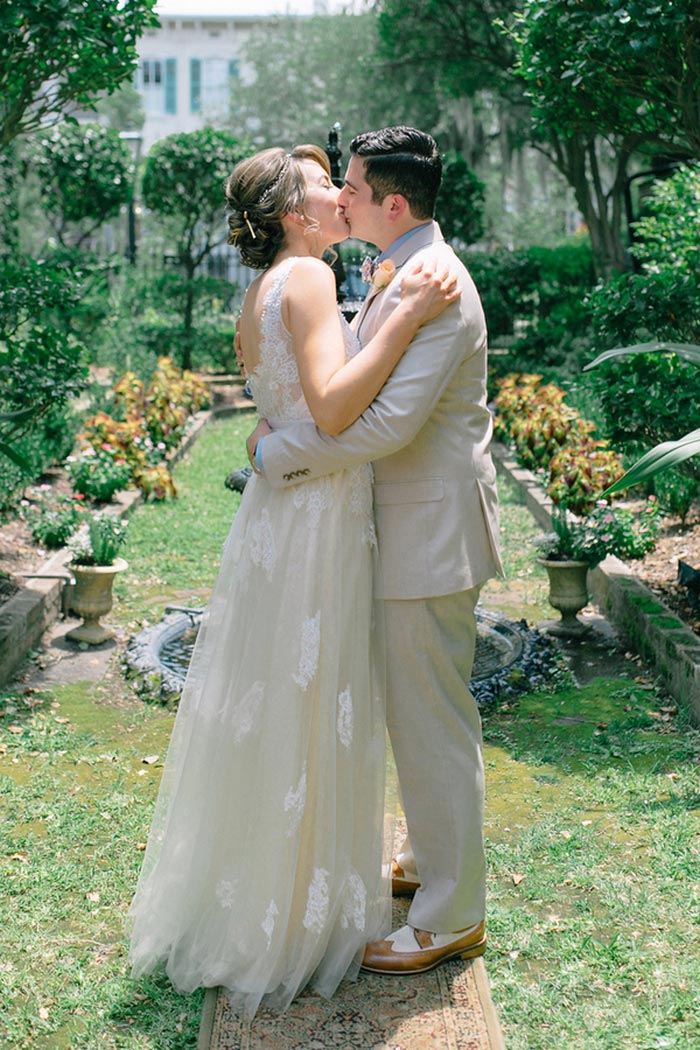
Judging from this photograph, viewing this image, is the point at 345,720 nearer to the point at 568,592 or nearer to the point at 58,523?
the point at 568,592

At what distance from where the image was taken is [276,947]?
9.59 ft

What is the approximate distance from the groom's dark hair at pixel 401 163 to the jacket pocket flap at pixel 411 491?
0.67 meters

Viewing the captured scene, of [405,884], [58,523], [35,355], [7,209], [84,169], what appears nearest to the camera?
[405,884]

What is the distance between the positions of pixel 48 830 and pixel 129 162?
13893 millimetres

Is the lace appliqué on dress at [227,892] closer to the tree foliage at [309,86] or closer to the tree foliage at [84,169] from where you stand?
the tree foliage at [84,169]

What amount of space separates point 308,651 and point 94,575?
3265mm

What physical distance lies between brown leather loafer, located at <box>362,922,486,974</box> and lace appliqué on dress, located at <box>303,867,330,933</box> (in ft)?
0.70

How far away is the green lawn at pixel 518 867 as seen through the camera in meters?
2.93

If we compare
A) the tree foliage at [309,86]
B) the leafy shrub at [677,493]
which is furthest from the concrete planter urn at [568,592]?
the tree foliage at [309,86]

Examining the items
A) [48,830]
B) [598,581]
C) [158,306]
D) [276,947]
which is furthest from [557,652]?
[158,306]

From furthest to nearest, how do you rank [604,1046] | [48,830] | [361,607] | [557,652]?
[557,652] < [48,830] < [361,607] < [604,1046]

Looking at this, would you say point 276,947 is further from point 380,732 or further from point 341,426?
point 341,426

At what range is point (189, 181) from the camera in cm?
1483

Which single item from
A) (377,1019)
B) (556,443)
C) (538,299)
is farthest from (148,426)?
(377,1019)
